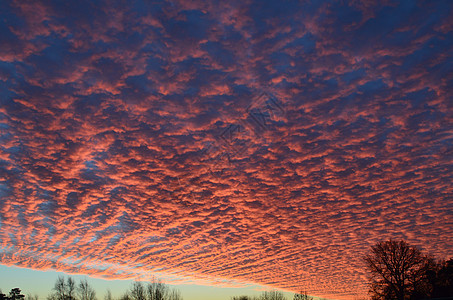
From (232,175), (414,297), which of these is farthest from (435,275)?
(232,175)

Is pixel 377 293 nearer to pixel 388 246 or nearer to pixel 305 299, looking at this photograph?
pixel 388 246

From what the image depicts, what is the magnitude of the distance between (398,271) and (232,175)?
109ft

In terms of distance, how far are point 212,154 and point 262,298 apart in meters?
88.2

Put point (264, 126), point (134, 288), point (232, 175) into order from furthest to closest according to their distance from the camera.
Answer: point (134, 288) < point (232, 175) < point (264, 126)

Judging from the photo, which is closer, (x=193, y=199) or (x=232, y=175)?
(x=232, y=175)

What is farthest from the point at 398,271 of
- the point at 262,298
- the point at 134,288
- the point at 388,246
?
the point at 262,298

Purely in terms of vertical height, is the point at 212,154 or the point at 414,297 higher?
the point at 212,154

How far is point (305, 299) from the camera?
238ft

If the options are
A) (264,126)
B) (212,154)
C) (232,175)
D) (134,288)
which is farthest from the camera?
(134,288)

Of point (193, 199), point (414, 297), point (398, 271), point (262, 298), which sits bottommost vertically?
point (262, 298)

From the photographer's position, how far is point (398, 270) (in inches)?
1679

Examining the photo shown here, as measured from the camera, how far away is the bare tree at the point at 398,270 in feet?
138

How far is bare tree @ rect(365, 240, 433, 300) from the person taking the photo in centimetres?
4209

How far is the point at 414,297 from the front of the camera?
42.1 metres
